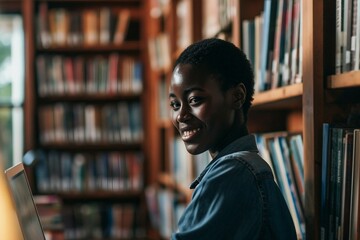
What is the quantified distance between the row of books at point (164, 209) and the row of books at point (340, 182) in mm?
1924

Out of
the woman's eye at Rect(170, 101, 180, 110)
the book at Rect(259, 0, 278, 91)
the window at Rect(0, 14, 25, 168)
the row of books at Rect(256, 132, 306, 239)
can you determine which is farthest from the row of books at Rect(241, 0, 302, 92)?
the window at Rect(0, 14, 25, 168)

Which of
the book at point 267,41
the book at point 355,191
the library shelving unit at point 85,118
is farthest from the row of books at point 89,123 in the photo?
the book at point 355,191

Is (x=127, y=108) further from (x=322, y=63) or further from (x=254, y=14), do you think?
(x=322, y=63)

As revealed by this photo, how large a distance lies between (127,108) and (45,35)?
792 millimetres

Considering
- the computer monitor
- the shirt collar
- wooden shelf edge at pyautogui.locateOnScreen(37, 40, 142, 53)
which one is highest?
wooden shelf edge at pyautogui.locateOnScreen(37, 40, 142, 53)

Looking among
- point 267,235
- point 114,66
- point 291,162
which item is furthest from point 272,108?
point 114,66

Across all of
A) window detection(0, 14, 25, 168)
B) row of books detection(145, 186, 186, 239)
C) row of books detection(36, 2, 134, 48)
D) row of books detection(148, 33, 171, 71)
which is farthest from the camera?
window detection(0, 14, 25, 168)

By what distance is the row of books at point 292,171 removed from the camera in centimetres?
146

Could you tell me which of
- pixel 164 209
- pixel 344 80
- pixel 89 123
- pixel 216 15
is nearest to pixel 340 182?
pixel 344 80

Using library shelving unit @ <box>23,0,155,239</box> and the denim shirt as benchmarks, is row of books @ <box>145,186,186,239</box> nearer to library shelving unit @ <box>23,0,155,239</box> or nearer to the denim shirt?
library shelving unit @ <box>23,0,155,239</box>

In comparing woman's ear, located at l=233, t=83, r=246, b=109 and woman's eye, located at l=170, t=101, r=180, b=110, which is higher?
woman's ear, located at l=233, t=83, r=246, b=109

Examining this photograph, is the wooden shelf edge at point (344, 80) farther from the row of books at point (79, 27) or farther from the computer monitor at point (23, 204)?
the row of books at point (79, 27)

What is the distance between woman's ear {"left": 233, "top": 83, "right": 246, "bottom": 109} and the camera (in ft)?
3.87

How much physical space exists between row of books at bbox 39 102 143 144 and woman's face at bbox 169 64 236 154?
3.14 meters
